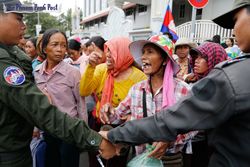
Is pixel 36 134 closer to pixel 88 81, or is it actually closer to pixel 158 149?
pixel 88 81

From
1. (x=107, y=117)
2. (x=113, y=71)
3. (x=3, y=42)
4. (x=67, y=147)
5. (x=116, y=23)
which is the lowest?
(x=67, y=147)

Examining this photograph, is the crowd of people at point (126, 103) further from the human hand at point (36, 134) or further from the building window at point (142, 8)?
the building window at point (142, 8)

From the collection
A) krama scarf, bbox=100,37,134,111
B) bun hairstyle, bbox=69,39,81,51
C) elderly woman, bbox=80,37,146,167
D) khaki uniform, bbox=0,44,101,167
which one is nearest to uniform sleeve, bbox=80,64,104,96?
elderly woman, bbox=80,37,146,167

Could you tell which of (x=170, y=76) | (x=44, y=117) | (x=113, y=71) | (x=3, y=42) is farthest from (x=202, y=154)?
(x=3, y=42)

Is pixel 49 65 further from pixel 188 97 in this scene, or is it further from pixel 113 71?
pixel 188 97

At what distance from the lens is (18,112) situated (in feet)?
5.43

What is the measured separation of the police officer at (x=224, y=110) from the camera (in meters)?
1.10

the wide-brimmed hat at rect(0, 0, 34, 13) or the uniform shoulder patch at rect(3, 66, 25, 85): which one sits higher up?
the wide-brimmed hat at rect(0, 0, 34, 13)

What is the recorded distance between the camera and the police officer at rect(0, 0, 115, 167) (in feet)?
5.21

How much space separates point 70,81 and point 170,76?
3.95 feet

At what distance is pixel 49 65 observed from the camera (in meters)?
2.86

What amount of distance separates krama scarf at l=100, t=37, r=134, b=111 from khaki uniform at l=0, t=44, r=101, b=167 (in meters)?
0.91

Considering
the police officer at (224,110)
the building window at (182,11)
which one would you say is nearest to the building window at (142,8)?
the building window at (182,11)

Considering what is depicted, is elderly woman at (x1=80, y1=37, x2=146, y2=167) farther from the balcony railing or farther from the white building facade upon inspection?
the balcony railing
